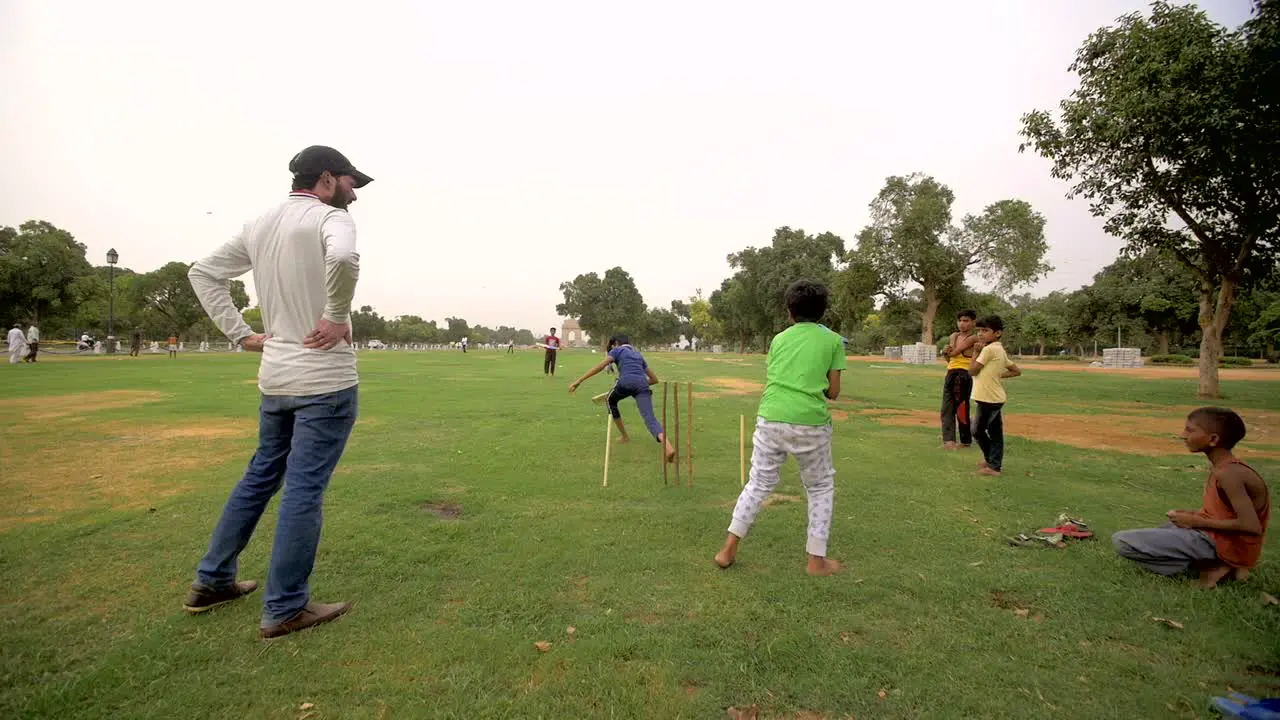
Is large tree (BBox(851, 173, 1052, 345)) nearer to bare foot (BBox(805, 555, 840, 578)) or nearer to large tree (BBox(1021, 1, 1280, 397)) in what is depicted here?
large tree (BBox(1021, 1, 1280, 397))

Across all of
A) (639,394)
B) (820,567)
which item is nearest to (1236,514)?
(820,567)

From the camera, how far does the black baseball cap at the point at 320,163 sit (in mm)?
3143

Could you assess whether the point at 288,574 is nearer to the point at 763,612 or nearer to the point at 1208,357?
the point at 763,612

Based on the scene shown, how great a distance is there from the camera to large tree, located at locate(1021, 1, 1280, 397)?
39.4ft

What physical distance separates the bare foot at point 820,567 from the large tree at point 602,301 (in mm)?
69421

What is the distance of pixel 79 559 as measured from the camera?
12.9ft

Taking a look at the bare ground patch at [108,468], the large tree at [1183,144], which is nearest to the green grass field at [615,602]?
the bare ground patch at [108,468]

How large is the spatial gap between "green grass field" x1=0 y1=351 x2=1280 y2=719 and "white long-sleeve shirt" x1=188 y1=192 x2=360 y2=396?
1.28m

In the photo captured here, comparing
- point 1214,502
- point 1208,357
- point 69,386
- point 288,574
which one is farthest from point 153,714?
point 1208,357

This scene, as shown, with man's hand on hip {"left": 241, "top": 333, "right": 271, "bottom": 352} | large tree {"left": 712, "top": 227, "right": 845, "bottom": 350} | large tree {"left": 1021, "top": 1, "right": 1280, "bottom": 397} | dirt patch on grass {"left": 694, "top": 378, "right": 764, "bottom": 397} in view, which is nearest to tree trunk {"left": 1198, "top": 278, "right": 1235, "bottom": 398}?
large tree {"left": 1021, "top": 1, "right": 1280, "bottom": 397}

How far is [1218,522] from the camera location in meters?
3.59

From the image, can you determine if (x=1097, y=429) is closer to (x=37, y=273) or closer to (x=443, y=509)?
(x=443, y=509)

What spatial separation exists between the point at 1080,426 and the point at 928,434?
370cm

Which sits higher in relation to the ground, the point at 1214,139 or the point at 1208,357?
the point at 1214,139
